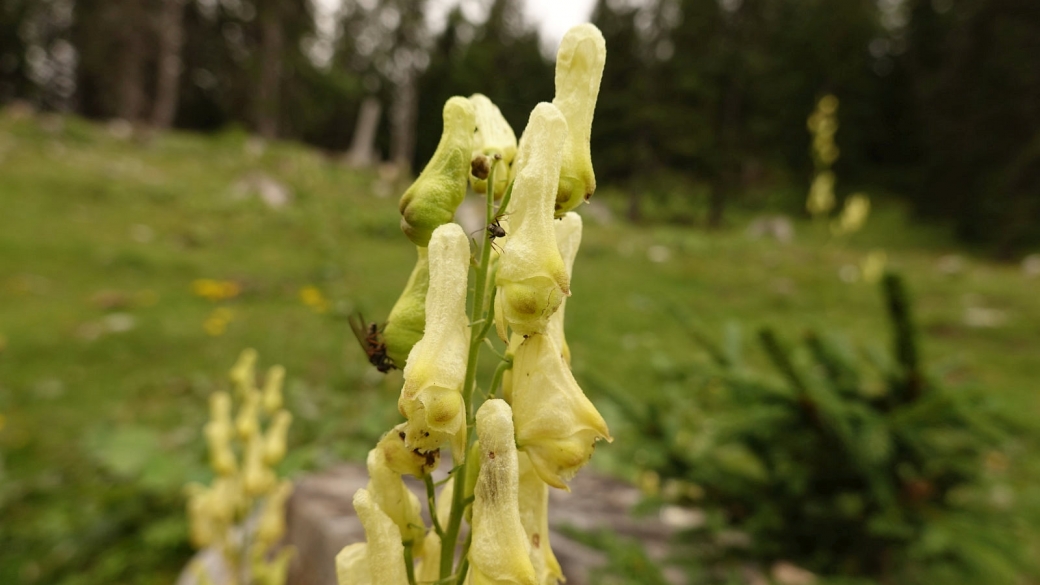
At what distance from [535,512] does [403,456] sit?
0.18 meters

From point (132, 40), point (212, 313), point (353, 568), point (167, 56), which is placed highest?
point (132, 40)

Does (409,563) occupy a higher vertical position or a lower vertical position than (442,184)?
lower

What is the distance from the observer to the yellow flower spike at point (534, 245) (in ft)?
2.01

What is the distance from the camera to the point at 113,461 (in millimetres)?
3359

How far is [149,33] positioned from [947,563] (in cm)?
2687

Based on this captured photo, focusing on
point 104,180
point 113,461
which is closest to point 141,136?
point 104,180

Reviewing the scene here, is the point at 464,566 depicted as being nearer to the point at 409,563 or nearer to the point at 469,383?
the point at 409,563

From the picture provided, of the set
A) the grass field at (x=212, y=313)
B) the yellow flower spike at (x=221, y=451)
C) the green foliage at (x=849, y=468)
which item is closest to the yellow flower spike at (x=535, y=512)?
the green foliage at (x=849, y=468)

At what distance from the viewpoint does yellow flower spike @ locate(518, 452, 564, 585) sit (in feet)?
2.45

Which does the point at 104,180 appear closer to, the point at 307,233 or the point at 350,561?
the point at 307,233

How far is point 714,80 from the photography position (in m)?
18.7

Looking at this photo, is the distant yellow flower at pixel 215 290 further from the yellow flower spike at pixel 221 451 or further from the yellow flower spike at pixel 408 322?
the yellow flower spike at pixel 408 322

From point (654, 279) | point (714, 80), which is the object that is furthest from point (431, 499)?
point (714, 80)

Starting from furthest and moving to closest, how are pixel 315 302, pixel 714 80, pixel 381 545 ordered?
pixel 714 80, pixel 315 302, pixel 381 545
